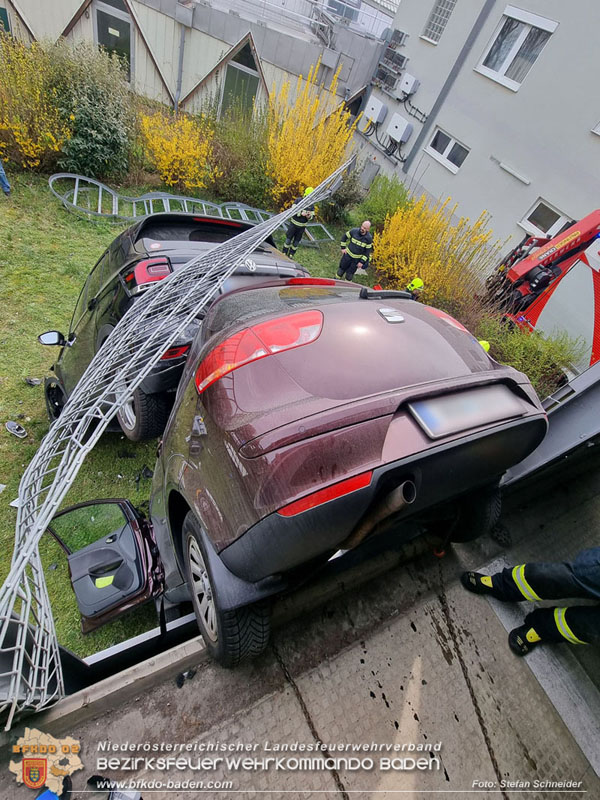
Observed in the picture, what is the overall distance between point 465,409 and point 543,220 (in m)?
8.80

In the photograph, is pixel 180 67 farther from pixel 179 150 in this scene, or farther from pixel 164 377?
pixel 164 377

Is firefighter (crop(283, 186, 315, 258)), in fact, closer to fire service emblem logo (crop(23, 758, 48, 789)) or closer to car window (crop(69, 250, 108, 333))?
car window (crop(69, 250, 108, 333))

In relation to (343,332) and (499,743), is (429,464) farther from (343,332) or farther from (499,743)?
(499,743)

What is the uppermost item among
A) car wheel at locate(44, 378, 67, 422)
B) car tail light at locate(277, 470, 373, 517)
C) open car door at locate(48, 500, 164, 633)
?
car tail light at locate(277, 470, 373, 517)

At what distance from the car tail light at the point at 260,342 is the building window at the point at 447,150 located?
1072 centimetres

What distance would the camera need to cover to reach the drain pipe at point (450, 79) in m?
8.94

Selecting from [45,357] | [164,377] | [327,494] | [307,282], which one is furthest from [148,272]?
[327,494]

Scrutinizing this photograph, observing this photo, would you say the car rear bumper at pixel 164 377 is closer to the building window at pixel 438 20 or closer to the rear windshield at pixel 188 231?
the rear windshield at pixel 188 231

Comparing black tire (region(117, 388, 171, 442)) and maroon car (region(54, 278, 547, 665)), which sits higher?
maroon car (region(54, 278, 547, 665))

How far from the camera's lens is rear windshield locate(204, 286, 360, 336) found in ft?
6.59

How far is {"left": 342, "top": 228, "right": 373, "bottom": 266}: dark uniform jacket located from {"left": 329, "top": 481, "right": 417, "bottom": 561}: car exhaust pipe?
5403 mm

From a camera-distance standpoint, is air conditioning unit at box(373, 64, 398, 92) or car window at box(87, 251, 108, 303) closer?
car window at box(87, 251, 108, 303)

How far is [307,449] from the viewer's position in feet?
4.46

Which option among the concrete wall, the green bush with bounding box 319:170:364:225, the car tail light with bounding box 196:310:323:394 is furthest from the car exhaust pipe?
the concrete wall
